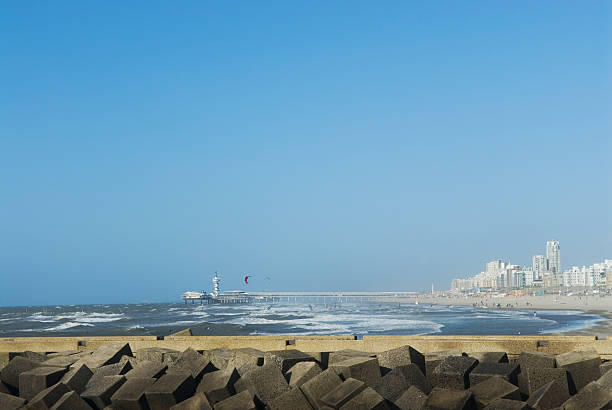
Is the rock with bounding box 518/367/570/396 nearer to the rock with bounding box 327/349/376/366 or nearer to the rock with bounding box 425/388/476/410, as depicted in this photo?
the rock with bounding box 425/388/476/410

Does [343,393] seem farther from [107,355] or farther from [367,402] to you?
[107,355]

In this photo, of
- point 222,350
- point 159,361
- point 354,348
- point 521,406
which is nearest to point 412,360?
point 354,348

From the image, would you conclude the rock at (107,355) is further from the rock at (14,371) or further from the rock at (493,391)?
the rock at (493,391)

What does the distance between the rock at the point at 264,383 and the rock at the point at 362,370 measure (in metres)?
0.63

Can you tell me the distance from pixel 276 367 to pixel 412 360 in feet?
5.66

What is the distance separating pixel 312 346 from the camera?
9.55 m

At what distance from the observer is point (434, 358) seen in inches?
335

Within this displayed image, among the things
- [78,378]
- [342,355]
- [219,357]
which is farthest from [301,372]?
[78,378]

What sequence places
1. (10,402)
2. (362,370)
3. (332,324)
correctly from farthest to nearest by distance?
(332,324) → (362,370) → (10,402)

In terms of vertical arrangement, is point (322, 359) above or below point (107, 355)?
below

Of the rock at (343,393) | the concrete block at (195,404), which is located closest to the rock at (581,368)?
the rock at (343,393)

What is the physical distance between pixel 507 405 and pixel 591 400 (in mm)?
840

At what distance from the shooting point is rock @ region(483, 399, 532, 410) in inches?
261

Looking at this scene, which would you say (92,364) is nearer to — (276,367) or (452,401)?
(276,367)
